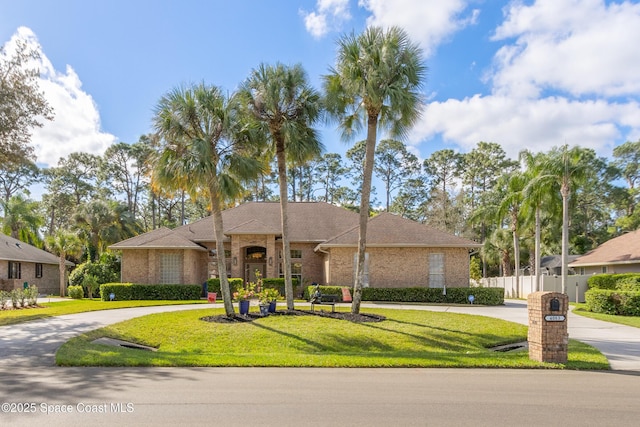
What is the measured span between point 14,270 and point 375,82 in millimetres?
33802

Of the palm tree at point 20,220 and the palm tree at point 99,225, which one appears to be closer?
the palm tree at point 99,225

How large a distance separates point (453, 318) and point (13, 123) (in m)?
20.1

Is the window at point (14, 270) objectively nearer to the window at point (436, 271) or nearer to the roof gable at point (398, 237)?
the roof gable at point (398, 237)

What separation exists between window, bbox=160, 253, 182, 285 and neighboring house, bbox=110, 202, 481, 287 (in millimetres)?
64

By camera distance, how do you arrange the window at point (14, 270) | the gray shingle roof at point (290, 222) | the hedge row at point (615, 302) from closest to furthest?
the hedge row at point (615, 302) < the gray shingle roof at point (290, 222) < the window at point (14, 270)

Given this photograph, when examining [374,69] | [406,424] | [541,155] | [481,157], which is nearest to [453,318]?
[374,69]

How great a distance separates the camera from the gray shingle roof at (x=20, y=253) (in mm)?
33594

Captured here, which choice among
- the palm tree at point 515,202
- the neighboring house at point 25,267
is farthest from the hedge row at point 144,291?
the palm tree at point 515,202

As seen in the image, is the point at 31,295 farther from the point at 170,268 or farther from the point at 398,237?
the point at 398,237

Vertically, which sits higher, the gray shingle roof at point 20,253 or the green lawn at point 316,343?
the gray shingle roof at point 20,253

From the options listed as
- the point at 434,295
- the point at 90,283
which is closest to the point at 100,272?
the point at 90,283

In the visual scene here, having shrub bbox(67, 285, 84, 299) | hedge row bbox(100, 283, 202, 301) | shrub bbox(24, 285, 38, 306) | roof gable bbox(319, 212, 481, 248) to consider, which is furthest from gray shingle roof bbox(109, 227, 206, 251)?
roof gable bbox(319, 212, 481, 248)

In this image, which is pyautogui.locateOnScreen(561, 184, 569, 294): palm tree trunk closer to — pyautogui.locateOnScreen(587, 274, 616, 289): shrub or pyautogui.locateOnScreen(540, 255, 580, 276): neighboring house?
pyautogui.locateOnScreen(587, 274, 616, 289): shrub

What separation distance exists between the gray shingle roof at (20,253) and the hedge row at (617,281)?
40.6m
